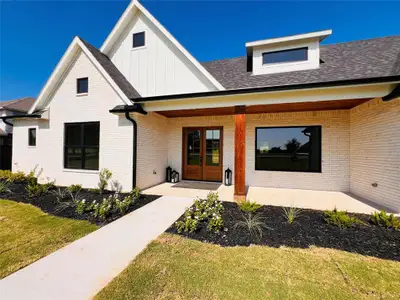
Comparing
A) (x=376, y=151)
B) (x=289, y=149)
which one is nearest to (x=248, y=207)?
(x=289, y=149)

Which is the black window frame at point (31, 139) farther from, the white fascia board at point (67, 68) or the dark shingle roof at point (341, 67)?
the dark shingle roof at point (341, 67)

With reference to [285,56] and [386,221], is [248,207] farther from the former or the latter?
[285,56]

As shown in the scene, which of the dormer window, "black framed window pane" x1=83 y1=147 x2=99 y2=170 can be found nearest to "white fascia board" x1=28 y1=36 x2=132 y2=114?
"black framed window pane" x1=83 y1=147 x2=99 y2=170

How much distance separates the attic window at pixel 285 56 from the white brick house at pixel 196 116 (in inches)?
1.6

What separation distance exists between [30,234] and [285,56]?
10.3 meters

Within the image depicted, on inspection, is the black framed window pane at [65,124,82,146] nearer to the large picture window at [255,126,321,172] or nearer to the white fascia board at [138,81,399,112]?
the white fascia board at [138,81,399,112]

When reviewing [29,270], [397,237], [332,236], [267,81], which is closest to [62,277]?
[29,270]

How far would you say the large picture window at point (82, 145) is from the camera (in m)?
7.32

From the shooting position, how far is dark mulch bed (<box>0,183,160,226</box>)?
4.61m

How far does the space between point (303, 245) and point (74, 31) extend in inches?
433

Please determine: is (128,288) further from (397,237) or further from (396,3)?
(396,3)

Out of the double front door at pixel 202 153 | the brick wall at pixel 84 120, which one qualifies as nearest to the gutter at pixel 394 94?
the double front door at pixel 202 153

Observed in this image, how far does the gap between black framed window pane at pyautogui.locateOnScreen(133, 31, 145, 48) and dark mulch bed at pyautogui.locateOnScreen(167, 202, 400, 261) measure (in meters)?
8.08

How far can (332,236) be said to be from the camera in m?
3.59
